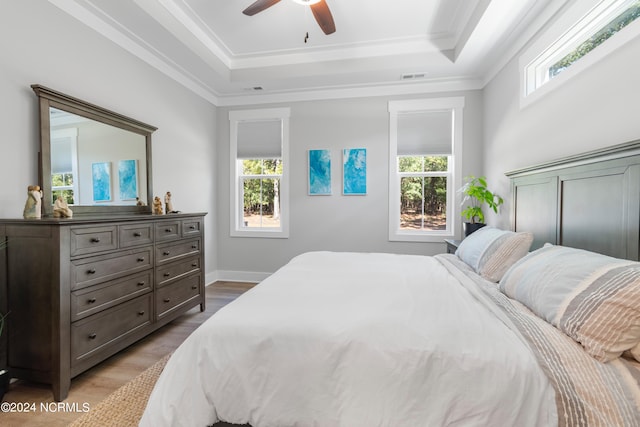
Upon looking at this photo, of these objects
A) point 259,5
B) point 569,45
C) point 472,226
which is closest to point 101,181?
point 259,5

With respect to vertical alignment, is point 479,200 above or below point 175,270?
above

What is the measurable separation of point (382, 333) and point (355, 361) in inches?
5.9

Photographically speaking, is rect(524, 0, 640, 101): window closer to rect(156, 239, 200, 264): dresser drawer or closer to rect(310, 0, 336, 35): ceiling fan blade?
rect(310, 0, 336, 35): ceiling fan blade

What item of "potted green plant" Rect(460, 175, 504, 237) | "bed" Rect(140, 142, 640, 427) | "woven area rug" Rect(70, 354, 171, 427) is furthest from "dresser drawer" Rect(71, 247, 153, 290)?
"potted green plant" Rect(460, 175, 504, 237)

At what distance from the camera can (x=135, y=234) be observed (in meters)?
2.39

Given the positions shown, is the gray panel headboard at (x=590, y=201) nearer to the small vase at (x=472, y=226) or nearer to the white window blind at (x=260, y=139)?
the small vase at (x=472, y=226)

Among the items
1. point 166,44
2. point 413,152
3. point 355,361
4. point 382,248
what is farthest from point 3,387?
point 413,152

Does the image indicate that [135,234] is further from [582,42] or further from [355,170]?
[582,42]

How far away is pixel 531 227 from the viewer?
8.36ft

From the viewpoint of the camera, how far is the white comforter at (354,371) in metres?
0.98

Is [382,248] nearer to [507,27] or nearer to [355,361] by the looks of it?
[507,27]

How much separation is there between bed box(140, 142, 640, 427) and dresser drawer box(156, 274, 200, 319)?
1.64m

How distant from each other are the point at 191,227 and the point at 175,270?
0.49 meters

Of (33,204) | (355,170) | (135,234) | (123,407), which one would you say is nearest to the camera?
(123,407)
